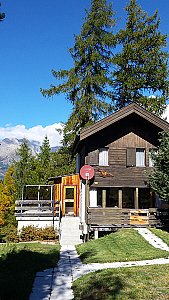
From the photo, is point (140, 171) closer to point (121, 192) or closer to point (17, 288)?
point (121, 192)

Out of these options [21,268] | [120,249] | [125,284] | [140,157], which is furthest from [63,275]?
[140,157]

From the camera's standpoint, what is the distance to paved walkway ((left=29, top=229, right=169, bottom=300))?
8156 mm

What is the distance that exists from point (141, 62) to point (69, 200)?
49.3ft

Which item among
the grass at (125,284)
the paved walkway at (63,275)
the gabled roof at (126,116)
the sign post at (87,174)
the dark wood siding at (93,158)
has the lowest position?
the paved walkway at (63,275)

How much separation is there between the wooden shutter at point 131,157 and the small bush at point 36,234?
6210 millimetres

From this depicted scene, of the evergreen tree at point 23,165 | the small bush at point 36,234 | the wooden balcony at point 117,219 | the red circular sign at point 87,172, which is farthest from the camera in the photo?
the evergreen tree at point 23,165

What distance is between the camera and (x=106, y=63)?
31.6 meters

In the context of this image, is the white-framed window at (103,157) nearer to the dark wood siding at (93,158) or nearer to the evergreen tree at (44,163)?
the dark wood siding at (93,158)

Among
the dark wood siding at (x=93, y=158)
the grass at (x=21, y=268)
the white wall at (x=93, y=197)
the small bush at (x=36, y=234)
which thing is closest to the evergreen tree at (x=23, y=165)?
the white wall at (x=93, y=197)

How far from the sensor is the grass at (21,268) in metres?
7.94

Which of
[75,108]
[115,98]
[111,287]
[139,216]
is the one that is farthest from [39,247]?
[115,98]

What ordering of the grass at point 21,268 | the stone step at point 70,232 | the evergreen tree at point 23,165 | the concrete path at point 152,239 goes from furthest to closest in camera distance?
the evergreen tree at point 23,165, the stone step at point 70,232, the concrete path at point 152,239, the grass at point 21,268

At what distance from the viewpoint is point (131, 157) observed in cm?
2119

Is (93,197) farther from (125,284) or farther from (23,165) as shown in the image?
(23,165)
